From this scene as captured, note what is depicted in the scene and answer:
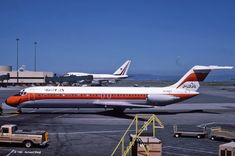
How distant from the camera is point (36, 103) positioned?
149ft

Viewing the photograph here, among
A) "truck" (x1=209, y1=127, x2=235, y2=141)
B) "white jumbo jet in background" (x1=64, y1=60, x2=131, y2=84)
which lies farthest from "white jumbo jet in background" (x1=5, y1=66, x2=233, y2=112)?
"white jumbo jet in background" (x1=64, y1=60, x2=131, y2=84)

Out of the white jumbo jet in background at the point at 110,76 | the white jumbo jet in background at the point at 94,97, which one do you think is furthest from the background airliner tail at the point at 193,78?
the white jumbo jet in background at the point at 110,76

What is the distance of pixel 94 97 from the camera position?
45.8 metres

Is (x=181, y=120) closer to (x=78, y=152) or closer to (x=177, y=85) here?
(x=177, y=85)

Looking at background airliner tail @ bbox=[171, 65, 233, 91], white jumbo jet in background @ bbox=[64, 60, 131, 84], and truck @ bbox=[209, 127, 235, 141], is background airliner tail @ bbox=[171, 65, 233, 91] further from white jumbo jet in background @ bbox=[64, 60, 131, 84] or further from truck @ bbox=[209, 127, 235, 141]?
white jumbo jet in background @ bbox=[64, 60, 131, 84]

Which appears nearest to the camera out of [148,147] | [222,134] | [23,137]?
[148,147]

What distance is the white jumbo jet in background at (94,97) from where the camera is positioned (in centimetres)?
4531

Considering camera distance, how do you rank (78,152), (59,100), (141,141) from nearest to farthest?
(141,141), (78,152), (59,100)

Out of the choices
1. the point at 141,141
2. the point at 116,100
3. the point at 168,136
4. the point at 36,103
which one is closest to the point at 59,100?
the point at 36,103

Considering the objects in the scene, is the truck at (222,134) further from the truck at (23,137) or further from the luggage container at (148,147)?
the truck at (23,137)

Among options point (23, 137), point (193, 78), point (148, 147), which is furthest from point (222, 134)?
point (193, 78)

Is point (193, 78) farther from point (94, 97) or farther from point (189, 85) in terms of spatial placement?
point (94, 97)

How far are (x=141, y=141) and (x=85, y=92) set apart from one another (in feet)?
→ 92.3

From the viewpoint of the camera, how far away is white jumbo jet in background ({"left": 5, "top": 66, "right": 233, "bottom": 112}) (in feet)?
149
